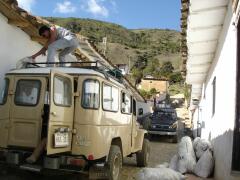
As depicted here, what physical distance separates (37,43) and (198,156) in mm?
5572

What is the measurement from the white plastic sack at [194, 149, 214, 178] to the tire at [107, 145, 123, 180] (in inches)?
63.1

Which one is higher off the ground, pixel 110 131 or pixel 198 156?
pixel 110 131

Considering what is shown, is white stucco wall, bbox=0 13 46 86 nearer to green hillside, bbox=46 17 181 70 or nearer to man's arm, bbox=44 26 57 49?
man's arm, bbox=44 26 57 49

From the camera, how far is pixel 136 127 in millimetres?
11047

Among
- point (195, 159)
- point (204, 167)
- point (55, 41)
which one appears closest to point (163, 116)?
point (195, 159)

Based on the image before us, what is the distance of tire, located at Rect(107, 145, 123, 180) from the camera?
8.14m

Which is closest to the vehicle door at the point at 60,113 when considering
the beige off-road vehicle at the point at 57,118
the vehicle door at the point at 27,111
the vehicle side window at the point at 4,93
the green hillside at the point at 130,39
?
the beige off-road vehicle at the point at 57,118

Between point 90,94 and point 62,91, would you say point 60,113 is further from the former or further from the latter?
point 90,94

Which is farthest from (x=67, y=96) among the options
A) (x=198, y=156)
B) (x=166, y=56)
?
(x=166, y=56)

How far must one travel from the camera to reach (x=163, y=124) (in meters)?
24.0

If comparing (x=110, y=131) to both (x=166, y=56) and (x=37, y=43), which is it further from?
(x=166, y=56)

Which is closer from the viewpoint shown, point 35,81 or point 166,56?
point 35,81

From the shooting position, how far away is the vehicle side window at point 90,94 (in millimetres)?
7627

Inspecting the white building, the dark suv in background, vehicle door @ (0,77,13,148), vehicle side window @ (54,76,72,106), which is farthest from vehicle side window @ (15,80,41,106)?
the dark suv in background
